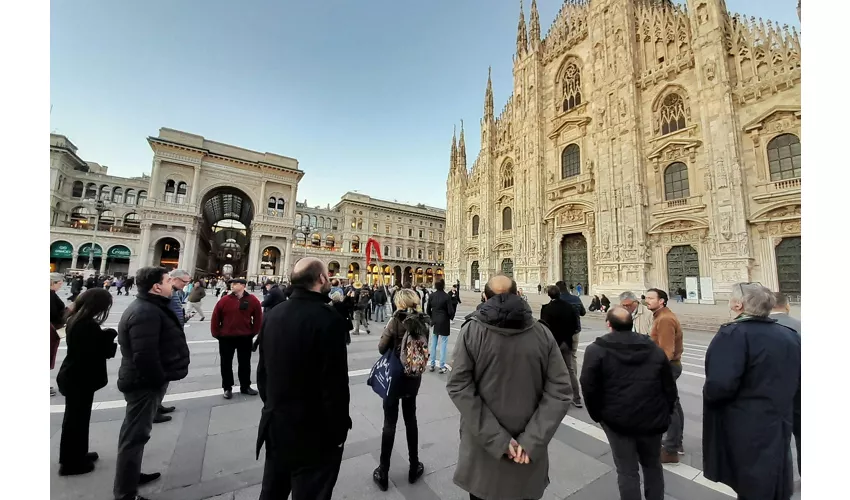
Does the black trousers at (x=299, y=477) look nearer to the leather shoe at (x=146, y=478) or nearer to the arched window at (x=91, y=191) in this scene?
the leather shoe at (x=146, y=478)

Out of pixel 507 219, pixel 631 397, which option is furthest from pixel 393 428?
pixel 507 219

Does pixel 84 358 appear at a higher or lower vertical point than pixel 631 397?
higher

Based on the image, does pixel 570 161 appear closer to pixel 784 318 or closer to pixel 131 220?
pixel 784 318

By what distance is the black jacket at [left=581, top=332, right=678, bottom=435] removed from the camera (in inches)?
87.4

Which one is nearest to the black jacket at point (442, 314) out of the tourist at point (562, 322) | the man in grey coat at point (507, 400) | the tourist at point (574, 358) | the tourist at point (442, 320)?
the tourist at point (442, 320)

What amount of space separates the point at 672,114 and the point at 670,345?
70.7ft

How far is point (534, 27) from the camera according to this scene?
26906mm

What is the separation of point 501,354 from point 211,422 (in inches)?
148

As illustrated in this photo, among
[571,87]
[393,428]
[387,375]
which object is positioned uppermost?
[571,87]

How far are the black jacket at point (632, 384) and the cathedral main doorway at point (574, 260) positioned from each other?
69.5 feet

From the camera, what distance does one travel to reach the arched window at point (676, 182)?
58.2 feet

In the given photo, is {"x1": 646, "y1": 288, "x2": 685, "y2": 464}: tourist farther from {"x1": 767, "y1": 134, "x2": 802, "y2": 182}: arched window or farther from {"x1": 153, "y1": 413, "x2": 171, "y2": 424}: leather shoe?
{"x1": 767, "y1": 134, "x2": 802, "y2": 182}: arched window

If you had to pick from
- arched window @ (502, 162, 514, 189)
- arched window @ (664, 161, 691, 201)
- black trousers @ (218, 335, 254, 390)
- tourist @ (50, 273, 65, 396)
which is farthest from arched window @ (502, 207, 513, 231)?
tourist @ (50, 273, 65, 396)

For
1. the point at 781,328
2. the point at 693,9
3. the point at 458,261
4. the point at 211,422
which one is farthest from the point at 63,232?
the point at 693,9
